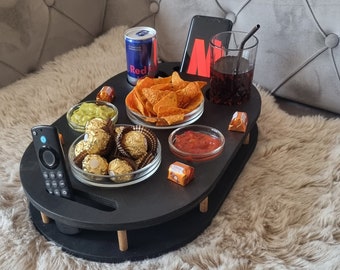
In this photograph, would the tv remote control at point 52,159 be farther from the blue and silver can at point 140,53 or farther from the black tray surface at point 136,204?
the blue and silver can at point 140,53

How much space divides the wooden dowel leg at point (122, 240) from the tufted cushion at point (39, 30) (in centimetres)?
63

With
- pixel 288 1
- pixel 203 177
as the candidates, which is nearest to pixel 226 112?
pixel 203 177

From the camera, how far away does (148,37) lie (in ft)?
3.12

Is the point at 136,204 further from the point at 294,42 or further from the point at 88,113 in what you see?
the point at 294,42

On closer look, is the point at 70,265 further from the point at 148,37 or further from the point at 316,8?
the point at 316,8

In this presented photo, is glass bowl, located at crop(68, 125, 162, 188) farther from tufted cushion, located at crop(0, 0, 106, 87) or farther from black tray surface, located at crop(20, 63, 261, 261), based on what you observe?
tufted cushion, located at crop(0, 0, 106, 87)

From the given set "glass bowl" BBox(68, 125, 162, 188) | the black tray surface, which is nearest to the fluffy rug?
the black tray surface

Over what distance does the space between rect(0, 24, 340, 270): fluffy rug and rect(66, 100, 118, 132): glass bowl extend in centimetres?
15

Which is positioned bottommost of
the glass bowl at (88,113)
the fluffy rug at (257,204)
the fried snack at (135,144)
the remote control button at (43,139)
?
the fluffy rug at (257,204)

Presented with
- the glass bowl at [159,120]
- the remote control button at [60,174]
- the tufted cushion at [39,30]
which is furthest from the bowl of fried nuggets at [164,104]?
the tufted cushion at [39,30]

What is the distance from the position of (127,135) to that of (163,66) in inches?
14.2

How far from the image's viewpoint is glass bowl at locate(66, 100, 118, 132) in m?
0.84

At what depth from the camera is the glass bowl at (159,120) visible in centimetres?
84

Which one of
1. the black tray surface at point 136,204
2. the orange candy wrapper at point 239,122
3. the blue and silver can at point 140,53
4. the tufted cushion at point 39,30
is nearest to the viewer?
the black tray surface at point 136,204
